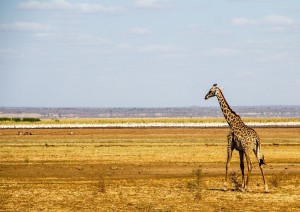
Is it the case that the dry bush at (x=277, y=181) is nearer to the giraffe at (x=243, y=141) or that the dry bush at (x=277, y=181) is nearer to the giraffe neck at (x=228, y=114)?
the giraffe at (x=243, y=141)

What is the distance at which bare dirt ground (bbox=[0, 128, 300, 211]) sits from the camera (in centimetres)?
2022

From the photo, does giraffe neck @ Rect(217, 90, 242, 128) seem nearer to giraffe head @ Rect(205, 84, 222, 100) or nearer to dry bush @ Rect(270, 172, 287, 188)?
giraffe head @ Rect(205, 84, 222, 100)

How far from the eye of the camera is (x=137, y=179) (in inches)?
1041

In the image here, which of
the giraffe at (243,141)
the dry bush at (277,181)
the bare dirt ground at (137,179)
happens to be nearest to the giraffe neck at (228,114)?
the giraffe at (243,141)

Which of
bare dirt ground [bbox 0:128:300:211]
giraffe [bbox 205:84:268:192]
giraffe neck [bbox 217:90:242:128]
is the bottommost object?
bare dirt ground [bbox 0:128:300:211]

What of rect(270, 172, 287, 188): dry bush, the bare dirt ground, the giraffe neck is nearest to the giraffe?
the giraffe neck

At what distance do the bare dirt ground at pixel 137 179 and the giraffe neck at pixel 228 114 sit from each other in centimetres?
203

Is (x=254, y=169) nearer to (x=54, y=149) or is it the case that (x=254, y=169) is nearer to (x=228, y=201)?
(x=228, y=201)

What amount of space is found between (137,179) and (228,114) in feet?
15.7

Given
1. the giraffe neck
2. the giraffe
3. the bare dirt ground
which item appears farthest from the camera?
the giraffe neck

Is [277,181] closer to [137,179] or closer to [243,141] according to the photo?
[243,141]

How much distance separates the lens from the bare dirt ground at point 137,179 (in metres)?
20.2

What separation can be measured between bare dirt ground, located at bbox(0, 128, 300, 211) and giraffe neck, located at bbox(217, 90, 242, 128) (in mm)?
2025

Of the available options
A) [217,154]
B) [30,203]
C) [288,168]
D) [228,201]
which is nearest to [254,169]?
[288,168]
